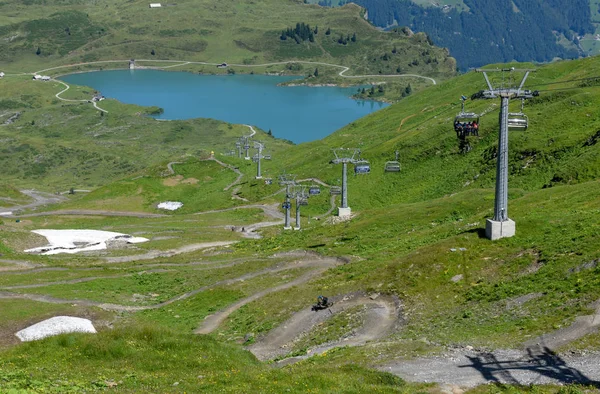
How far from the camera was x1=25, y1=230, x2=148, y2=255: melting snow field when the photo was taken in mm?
117250

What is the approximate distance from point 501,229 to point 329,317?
16326 millimetres

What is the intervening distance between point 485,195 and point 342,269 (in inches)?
1433

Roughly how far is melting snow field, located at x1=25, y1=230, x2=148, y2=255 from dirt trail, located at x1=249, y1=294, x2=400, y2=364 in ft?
209

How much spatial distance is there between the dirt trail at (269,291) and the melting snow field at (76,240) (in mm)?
48176

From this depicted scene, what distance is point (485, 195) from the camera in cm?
10312

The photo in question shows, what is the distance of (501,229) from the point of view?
211 feet

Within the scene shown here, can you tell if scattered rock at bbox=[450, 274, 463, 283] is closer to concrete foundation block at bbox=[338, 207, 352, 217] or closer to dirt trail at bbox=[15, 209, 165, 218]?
concrete foundation block at bbox=[338, 207, 352, 217]

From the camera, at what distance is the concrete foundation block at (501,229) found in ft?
210

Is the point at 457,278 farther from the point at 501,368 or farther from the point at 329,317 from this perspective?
the point at 501,368

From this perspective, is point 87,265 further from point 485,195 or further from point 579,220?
point 579,220

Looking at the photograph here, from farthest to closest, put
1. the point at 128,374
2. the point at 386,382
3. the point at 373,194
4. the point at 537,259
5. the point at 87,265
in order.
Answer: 1. the point at 373,194
2. the point at 87,265
3. the point at 537,259
4. the point at 128,374
5. the point at 386,382

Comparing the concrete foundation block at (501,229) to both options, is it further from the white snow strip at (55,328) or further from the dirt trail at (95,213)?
the dirt trail at (95,213)

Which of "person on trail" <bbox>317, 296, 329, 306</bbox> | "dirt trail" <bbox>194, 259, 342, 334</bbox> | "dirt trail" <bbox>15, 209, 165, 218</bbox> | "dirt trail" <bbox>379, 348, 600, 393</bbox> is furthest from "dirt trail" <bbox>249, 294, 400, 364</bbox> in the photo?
"dirt trail" <bbox>15, 209, 165, 218</bbox>

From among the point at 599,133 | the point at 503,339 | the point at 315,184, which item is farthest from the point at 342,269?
the point at 315,184
